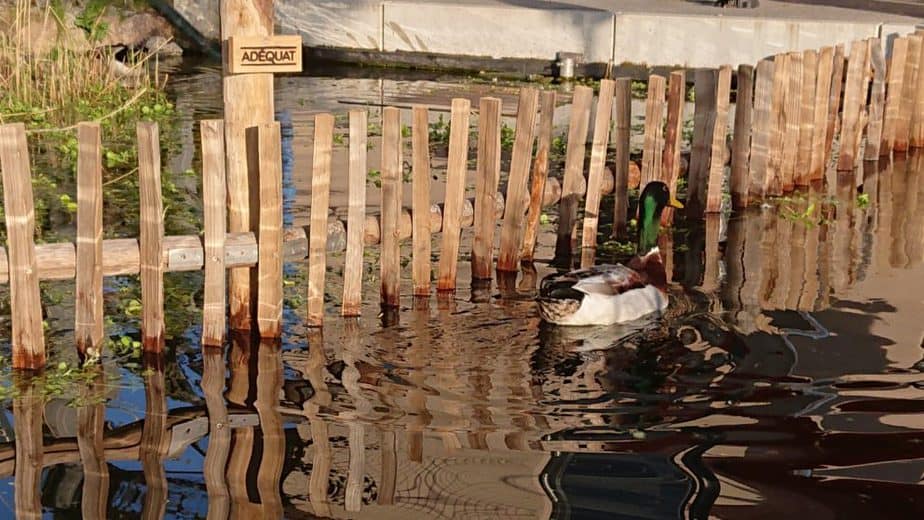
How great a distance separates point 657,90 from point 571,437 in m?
4.45

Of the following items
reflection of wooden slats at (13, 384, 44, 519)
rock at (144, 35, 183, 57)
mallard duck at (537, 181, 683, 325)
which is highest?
rock at (144, 35, 183, 57)

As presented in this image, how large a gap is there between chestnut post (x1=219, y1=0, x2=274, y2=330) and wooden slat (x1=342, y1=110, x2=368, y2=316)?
20.8 inches

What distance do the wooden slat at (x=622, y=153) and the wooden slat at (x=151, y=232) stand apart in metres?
4.12

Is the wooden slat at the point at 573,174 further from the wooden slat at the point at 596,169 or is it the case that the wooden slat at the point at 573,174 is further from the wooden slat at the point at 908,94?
the wooden slat at the point at 908,94

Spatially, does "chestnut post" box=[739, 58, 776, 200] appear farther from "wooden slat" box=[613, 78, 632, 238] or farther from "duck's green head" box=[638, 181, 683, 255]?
"duck's green head" box=[638, 181, 683, 255]

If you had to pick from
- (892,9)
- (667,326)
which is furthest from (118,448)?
(892,9)

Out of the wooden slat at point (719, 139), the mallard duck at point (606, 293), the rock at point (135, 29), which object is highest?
the rock at point (135, 29)

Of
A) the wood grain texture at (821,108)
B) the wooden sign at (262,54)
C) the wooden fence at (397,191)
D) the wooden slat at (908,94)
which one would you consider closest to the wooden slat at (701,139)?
the wooden fence at (397,191)

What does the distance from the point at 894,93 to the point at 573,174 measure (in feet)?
17.6

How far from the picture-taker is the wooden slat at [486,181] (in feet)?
29.9

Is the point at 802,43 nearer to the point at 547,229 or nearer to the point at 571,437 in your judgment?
the point at 547,229

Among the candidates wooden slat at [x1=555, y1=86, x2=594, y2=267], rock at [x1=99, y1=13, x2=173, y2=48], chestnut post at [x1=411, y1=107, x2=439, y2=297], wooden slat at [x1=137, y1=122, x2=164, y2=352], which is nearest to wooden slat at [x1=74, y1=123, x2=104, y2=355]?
wooden slat at [x1=137, y1=122, x2=164, y2=352]

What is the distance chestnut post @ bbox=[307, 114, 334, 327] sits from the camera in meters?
8.10

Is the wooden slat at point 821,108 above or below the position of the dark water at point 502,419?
above
